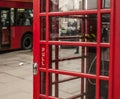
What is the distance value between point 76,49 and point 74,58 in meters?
0.45

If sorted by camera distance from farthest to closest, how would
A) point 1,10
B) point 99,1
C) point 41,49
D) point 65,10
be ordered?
point 1,10
point 41,49
point 65,10
point 99,1

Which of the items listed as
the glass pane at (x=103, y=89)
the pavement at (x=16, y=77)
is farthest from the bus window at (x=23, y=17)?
the glass pane at (x=103, y=89)

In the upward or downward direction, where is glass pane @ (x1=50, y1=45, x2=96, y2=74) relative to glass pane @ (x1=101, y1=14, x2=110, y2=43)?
downward

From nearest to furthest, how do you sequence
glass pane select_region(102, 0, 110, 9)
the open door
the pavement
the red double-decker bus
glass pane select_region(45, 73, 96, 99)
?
glass pane select_region(102, 0, 110, 9) < glass pane select_region(45, 73, 96, 99) < the pavement < the open door < the red double-decker bus

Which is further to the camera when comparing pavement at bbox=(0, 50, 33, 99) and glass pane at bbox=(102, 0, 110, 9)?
pavement at bbox=(0, 50, 33, 99)

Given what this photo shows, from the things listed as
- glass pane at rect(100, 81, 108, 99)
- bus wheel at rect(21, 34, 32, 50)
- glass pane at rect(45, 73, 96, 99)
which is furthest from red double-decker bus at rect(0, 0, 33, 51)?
glass pane at rect(100, 81, 108, 99)

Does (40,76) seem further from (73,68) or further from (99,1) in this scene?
(99,1)

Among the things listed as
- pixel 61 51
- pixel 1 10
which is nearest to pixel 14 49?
pixel 1 10

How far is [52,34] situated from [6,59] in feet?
33.1

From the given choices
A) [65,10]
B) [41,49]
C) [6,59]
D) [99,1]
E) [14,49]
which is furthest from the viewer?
[14,49]

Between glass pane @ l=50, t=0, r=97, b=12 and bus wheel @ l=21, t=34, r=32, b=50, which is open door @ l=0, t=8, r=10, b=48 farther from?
glass pane @ l=50, t=0, r=97, b=12

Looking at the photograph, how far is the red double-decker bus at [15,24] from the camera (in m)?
14.8

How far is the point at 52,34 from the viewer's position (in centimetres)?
327

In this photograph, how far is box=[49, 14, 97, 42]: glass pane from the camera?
3.10 m
